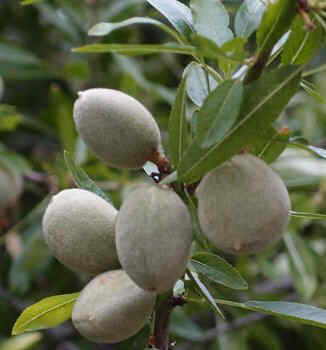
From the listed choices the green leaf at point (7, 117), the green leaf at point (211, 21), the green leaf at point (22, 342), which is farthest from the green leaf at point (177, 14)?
the green leaf at point (22, 342)

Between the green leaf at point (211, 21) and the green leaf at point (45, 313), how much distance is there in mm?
361

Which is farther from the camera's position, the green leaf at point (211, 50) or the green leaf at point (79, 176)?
the green leaf at point (79, 176)

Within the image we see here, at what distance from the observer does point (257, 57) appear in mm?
753

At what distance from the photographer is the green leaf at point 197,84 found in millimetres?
897

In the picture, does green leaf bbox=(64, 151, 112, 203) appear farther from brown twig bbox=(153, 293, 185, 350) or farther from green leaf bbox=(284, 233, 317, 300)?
green leaf bbox=(284, 233, 317, 300)

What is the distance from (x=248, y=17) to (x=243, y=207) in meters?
0.27

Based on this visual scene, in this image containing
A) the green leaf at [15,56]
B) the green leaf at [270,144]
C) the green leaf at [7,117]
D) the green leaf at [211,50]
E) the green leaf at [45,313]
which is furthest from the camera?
A: the green leaf at [15,56]

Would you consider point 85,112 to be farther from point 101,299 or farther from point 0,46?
point 0,46

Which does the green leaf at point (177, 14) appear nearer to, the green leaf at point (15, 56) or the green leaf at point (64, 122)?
the green leaf at point (64, 122)

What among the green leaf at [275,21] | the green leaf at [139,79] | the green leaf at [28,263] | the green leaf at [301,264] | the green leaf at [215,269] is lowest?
Answer: the green leaf at [28,263]

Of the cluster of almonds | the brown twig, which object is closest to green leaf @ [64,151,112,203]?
the cluster of almonds

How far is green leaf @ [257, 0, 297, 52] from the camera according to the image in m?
0.74

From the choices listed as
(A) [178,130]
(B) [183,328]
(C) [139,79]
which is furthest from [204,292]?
(C) [139,79]

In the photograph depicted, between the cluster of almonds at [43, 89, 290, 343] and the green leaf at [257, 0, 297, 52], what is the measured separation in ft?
0.40
